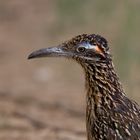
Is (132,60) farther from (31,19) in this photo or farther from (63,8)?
(31,19)

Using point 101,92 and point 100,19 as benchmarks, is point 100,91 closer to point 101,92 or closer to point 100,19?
point 101,92

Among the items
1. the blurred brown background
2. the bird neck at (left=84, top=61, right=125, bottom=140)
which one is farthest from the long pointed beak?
the blurred brown background

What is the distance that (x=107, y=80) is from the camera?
335 inches

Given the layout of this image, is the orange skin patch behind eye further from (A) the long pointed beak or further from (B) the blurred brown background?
(B) the blurred brown background

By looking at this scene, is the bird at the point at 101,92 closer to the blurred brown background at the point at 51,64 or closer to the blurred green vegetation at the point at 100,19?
the blurred brown background at the point at 51,64

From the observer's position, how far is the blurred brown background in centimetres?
1166

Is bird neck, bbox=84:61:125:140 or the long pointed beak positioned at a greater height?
the long pointed beak

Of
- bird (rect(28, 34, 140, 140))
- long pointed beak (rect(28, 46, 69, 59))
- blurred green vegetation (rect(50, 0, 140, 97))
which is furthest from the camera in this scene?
blurred green vegetation (rect(50, 0, 140, 97))

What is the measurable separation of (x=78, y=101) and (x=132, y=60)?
1.01 m

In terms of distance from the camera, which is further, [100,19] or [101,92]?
[100,19]

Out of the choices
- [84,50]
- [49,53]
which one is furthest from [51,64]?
[84,50]

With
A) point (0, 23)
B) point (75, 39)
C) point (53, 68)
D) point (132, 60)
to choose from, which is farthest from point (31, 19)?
point (75, 39)

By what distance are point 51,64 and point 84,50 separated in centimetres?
698

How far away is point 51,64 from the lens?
Result: 1542cm
